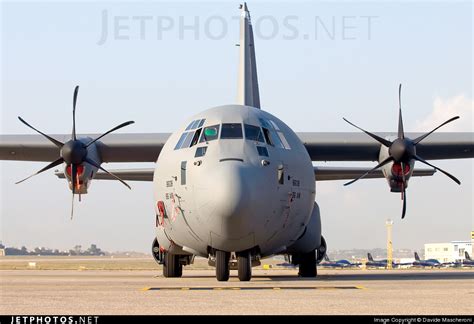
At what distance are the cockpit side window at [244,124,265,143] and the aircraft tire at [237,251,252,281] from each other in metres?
2.45

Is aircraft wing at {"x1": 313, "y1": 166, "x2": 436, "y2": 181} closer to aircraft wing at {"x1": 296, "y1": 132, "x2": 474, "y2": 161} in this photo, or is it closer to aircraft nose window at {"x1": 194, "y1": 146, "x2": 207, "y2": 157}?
aircraft wing at {"x1": 296, "y1": 132, "x2": 474, "y2": 161}

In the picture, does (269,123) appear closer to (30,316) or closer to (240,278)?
(240,278)

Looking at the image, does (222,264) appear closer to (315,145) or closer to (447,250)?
(315,145)

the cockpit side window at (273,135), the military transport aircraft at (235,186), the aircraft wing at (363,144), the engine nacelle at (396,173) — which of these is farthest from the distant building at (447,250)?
the cockpit side window at (273,135)

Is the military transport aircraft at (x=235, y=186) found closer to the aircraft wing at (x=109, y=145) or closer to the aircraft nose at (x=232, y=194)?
the aircraft nose at (x=232, y=194)

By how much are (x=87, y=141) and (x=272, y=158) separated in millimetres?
8453

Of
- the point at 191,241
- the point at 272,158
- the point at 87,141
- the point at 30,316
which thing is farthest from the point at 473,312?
the point at 87,141

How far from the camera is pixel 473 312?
9.22 m

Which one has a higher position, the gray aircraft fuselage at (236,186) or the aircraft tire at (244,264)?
the gray aircraft fuselage at (236,186)

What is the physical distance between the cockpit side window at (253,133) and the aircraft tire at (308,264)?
17.8 feet

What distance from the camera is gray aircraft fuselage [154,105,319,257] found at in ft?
51.7

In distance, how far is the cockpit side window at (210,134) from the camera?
57.0 feet

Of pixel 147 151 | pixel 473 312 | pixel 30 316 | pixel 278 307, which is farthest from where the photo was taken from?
pixel 147 151

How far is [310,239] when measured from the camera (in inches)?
837
